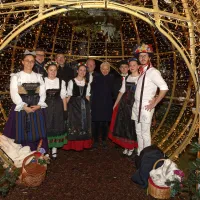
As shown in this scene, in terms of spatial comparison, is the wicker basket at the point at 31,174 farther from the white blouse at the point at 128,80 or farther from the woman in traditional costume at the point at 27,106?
the white blouse at the point at 128,80

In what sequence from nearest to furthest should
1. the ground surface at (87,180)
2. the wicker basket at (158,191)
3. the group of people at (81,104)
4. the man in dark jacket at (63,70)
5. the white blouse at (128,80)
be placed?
the wicker basket at (158,191) → the ground surface at (87,180) → the group of people at (81,104) → the white blouse at (128,80) → the man in dark jacket at (63,70)

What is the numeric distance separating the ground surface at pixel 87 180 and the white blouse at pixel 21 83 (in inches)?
44.6

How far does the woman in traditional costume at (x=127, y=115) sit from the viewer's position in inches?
186

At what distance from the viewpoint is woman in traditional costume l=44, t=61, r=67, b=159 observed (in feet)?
14.6

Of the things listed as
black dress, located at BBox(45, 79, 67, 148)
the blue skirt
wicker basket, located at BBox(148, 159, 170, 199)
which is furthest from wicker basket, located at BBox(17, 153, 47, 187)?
wicker basket, located at BBox(148, 159, 170, 199)

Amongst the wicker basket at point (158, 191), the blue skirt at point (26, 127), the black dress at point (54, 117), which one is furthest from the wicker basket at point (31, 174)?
the wicker basket at point (158, 191)

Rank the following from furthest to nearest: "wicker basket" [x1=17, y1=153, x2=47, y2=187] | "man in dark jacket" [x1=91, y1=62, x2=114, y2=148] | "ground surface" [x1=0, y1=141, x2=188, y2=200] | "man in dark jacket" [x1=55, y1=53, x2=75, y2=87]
→ "man in dark jacket" [x1=55, y1=53, x2=75, y2=87]
"man in dark jacket" [x1=91, y1=62, x2=114, y2=148]
"wicker basket" [x1=17, y1=153, x2=47, y2=187]
"ground surface" [x1=0, y1=141, x2=188, y2=200]

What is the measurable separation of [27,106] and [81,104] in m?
1.11

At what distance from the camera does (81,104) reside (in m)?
4.84

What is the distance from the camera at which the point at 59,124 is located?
14.9 ft

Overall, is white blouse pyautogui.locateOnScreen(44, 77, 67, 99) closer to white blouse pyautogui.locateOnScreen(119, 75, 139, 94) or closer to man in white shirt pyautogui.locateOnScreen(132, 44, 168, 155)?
white blouse pyautogui.locateOnScreen(119, 75, 139, 94)

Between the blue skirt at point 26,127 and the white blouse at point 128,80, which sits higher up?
the white blouse at point 128,80

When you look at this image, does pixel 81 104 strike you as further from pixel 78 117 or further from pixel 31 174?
pixel 31 174

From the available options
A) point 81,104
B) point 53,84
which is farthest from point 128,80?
point 53,84
